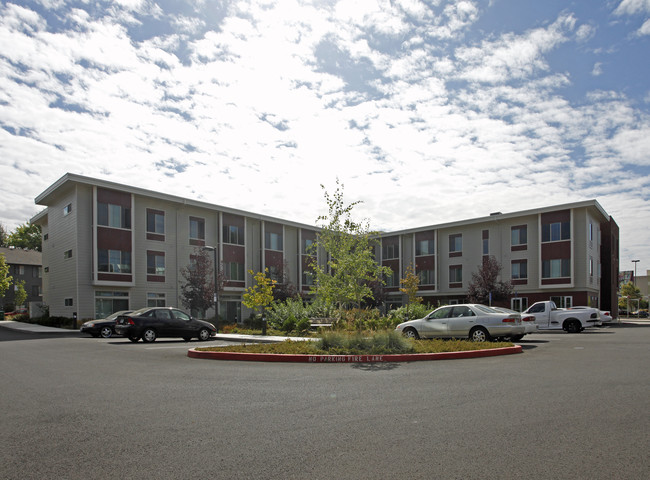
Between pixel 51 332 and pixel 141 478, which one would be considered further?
pixel 51 332

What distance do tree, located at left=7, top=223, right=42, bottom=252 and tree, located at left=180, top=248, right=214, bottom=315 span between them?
5635cm

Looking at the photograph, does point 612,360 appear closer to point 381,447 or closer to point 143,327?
point 381,447

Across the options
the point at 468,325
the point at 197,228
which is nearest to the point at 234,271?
the point at 197,228

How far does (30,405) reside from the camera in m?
7.47

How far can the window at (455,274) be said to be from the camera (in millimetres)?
49684

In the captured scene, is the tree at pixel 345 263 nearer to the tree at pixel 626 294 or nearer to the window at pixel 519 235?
the window at pixel 519 235

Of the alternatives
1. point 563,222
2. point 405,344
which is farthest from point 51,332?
point 563,222

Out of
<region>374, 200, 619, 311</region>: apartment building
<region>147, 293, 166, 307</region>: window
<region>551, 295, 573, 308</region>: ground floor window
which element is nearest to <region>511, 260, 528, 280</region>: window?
<region>374, 200, 619, 311</region>: apartment building

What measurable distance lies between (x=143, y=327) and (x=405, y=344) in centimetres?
1266

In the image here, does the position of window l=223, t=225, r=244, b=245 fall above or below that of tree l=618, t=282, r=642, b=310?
above

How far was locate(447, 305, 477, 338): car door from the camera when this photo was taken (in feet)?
55.8

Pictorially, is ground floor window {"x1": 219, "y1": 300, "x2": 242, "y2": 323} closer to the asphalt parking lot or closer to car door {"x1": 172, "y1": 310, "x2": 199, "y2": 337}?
car door {"x1": 172, "y1": 310, "x2": 199, "y2": 337}

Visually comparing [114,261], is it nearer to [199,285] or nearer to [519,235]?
[199,285]

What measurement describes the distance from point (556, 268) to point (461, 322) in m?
29.5
